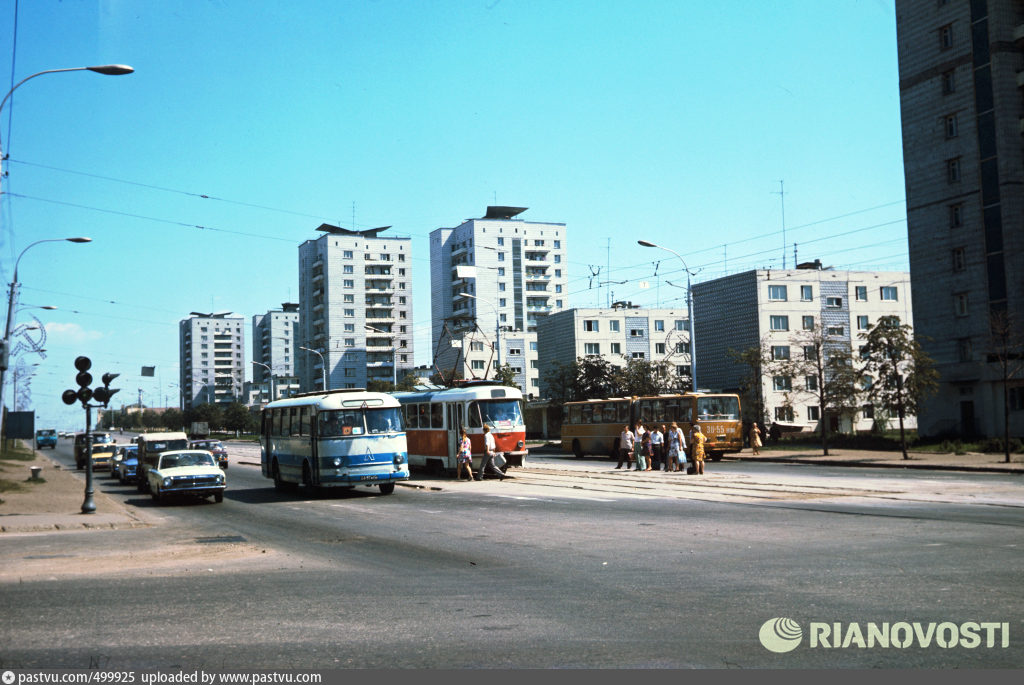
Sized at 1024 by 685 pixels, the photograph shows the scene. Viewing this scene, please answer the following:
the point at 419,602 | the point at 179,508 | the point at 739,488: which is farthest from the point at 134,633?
the point at 739,488

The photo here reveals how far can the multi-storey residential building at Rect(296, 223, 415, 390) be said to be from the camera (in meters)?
135

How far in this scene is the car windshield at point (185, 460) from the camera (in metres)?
25.0

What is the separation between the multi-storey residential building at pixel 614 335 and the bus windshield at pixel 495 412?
59272 mm

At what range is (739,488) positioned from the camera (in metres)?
23.6

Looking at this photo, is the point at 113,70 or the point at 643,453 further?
the point at 643,453

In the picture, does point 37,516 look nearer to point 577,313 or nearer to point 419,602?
point 419,602

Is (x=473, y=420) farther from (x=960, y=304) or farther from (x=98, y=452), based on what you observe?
(x=960, y=304)

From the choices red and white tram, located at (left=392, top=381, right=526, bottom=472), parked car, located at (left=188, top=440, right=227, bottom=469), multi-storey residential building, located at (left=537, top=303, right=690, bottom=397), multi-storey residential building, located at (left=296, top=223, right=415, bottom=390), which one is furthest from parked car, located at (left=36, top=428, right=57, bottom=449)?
red and white tram, located at (left=392, top=381, right=526, bottom=472)

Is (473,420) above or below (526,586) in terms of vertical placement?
above

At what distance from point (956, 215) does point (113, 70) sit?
42340mm

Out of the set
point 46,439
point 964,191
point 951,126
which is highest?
point 951,126

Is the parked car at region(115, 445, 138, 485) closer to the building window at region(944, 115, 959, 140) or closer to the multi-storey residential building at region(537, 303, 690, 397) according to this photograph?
the building window at region(944, 115, 959, 140)

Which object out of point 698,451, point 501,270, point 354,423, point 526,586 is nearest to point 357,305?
point 501,270

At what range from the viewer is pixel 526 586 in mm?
9711
